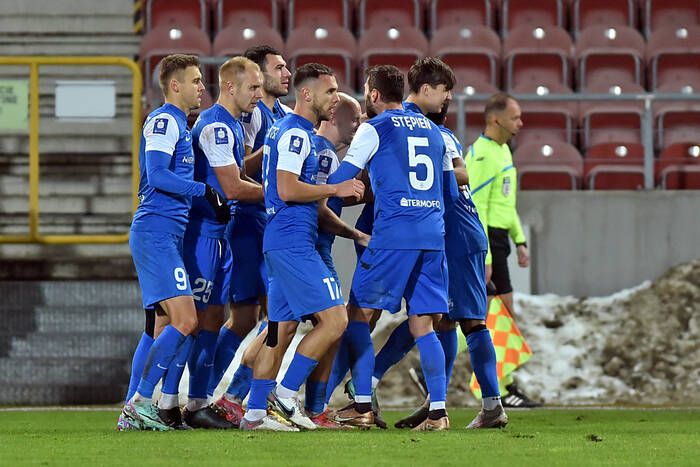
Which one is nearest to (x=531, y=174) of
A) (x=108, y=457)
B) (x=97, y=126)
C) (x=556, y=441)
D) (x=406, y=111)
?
(x=97, y=126)

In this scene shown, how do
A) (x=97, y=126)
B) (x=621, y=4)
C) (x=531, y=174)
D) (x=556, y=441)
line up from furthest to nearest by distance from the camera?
(x=621, y=4) < (x=97, y=126) < (x=531, y=174) < (x=556, y=441)

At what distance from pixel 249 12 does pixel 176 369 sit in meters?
7.54

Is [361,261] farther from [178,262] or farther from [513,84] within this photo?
[513,84]

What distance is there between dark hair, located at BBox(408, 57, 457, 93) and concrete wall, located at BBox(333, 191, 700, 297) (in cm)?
400

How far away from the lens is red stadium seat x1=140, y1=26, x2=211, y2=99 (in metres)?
12.6

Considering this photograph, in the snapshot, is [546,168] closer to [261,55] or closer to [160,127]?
[261,55]

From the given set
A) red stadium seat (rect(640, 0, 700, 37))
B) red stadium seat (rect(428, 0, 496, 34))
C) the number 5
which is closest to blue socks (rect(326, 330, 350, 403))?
the number 5

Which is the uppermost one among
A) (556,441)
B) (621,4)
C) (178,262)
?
(621,4)

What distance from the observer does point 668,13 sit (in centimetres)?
1359

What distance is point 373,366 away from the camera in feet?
22.0

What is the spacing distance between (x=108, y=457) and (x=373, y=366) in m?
1.82

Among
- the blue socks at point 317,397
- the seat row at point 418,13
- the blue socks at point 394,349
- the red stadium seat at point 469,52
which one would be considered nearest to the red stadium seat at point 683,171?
the red stadium seat at point 469,52

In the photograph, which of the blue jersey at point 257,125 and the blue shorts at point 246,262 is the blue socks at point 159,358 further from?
the blue jersey at point 257,125

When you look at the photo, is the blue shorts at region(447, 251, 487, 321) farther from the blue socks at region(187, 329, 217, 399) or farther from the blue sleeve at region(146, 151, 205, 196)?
the blue sleeve at region(146, 151, 205, 196)
